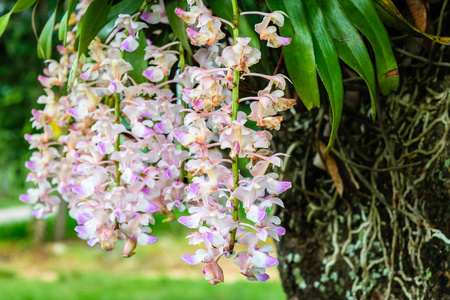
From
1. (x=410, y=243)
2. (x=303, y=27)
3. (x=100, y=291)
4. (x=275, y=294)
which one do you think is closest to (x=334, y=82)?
(x=303, y=27)

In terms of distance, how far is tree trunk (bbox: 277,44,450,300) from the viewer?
731 millimetres

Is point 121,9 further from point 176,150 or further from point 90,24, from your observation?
point 176,150

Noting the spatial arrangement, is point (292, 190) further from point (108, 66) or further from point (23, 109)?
point (23, 109)

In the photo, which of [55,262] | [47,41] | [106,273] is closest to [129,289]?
[106,273]

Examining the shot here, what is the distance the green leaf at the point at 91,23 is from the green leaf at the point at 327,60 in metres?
0.26

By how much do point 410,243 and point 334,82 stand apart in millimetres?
378

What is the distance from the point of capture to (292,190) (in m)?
0.93

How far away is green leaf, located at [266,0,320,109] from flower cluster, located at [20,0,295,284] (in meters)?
0.04

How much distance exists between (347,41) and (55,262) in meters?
5.23

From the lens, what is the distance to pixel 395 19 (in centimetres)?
61

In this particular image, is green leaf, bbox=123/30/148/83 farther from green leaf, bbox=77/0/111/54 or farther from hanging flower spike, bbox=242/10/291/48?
hanging flower spike, bbox=242/10/291/48

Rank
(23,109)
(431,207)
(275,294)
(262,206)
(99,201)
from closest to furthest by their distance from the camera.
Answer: (262,206) → (99,201) → (431,207) → (275,294) → (23,109)

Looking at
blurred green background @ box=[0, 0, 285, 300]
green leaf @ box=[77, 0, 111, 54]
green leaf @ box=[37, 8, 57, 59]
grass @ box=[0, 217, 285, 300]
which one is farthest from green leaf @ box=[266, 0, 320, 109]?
grass @ box=[0, 217, 285, 300]

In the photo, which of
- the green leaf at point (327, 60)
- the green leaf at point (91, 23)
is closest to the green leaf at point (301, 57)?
the green leaf at point (327, 60)
